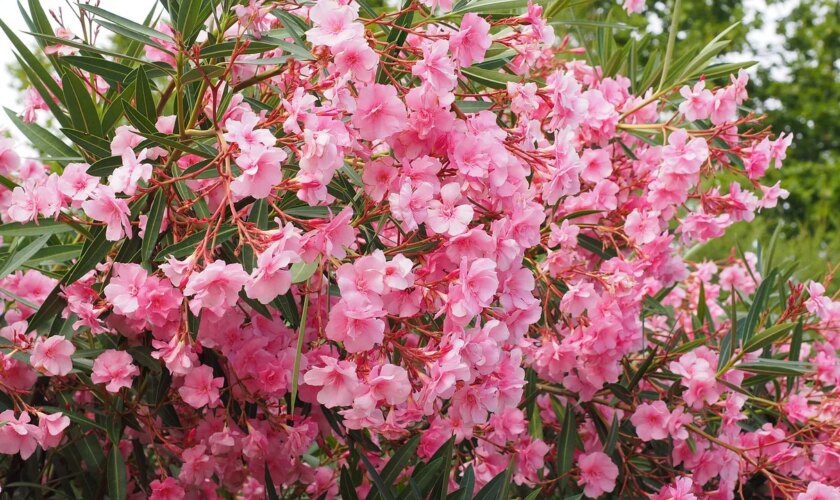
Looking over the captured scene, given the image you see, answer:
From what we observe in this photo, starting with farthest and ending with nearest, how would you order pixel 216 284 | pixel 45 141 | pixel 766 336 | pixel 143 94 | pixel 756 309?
pixel 756 309
pixel 766 336
pixel 45 141
pixel 143 94
pixel 216 284

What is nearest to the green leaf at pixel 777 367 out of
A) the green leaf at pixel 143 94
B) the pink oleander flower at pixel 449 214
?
the pink oleander flower at pixel 449 214

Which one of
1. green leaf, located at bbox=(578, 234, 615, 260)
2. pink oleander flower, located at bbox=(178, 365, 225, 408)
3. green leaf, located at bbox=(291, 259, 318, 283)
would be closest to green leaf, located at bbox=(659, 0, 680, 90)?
green leaf, located at bbox=(578, 234, 615, 260)

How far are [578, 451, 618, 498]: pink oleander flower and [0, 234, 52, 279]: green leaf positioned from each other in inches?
41.3

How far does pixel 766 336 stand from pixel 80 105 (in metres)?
Result: 1.25

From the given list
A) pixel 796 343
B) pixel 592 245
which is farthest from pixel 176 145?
pixel 796 343

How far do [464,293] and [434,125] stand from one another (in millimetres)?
227

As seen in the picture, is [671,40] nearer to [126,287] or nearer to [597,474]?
[597,474]

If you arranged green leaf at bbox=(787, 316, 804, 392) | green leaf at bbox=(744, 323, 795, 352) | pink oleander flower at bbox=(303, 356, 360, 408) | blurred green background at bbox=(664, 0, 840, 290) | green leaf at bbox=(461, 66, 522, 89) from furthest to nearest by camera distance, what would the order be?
blurred green background at bbox=(664, 0, 840, 290) → green leaf at bbox=(787, 316, 804, 392) → green leaf at bbox=(744, 323, 795, 352) → green leaf at bbox=(461, 66, 522, 89) → pink oleander flower at bbox=(303, 356, 360, 408)

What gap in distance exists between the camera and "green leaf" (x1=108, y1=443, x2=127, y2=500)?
4.34 ft

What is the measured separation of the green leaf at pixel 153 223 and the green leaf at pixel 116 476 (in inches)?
15.9

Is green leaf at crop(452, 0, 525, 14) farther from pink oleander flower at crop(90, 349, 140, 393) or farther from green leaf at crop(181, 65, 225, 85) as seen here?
pink oleander flower at crop(90, 349, 140, 393)

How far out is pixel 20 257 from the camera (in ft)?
4.01

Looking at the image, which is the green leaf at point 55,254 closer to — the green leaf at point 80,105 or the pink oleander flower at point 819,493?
the green leaf at point 80,105

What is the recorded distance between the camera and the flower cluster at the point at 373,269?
3.27ft
